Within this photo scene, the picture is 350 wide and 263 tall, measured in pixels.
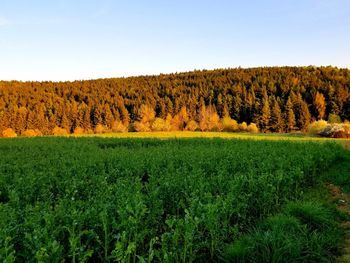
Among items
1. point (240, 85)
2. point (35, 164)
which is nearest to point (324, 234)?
point (35, 164)

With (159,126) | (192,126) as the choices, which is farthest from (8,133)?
(192,126)

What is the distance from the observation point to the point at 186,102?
126 m

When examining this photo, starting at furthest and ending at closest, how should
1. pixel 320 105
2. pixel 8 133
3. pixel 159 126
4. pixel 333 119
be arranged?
pixel 320 105 < pixel 8 133 < pixel 159 126 < pixel 333 119

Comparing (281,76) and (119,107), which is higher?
(281,76)

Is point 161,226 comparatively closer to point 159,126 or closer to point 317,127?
point 317,127

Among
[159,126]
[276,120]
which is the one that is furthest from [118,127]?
[276,120]

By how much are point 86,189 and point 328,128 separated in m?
50.1

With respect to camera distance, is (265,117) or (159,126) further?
(265,117)

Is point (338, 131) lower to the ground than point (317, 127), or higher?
higher

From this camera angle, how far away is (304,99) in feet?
362

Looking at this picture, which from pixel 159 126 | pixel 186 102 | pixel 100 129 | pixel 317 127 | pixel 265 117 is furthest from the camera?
pixel 186 102

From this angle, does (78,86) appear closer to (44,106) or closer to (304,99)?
(44,106)

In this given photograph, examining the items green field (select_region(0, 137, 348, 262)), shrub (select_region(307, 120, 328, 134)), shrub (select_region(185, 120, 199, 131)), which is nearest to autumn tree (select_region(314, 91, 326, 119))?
shrub (select_region(185, 120, 199, 131))

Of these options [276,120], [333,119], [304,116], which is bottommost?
[276,120]
